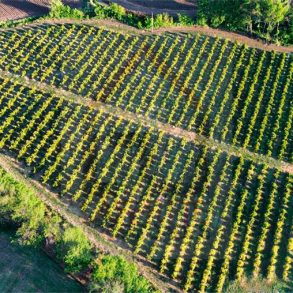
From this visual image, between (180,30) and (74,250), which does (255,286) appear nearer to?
(74,250)

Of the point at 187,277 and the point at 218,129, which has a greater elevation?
the point at 218,129

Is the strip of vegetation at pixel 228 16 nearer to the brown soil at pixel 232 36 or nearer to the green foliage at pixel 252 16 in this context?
the green foliage at pixel 252 16

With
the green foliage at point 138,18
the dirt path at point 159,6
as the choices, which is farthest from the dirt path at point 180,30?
the dirt path at point 159,6

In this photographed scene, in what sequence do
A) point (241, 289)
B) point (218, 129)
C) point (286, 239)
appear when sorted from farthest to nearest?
point (218, 129) → point (286, 239) → point (241, 289)

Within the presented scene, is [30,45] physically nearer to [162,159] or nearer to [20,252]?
[162,159]

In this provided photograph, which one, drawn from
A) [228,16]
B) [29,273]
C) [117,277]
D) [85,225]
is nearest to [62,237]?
[85,225]

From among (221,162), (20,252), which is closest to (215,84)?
(221,162)

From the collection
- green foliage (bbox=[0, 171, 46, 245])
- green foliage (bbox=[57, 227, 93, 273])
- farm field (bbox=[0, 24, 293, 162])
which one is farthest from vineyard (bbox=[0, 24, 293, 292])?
green foliage (bbox=[0, 171, 46, 245])
